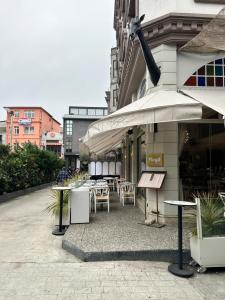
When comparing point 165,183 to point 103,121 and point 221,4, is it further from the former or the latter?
point 221,4

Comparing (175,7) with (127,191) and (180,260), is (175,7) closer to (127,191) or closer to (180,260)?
(180,260)

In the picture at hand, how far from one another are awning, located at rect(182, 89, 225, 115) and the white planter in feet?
8.59

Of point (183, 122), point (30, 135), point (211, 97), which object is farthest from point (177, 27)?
point (30, 135)

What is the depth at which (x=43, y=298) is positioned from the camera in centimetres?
434

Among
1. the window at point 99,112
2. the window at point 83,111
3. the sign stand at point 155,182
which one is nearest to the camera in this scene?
the sign stand at point 155,182

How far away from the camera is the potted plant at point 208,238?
17.8 feet

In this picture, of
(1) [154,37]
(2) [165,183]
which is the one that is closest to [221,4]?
(1) [154,37]

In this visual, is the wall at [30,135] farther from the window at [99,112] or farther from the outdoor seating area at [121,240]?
the outdoor seating area at [121,240]

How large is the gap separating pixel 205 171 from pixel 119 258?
12.9 ft

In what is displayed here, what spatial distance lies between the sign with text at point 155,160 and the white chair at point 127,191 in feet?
11.9

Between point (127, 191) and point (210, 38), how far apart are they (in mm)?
7317

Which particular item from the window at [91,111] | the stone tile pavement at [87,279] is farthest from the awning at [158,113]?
the window at [91,111]

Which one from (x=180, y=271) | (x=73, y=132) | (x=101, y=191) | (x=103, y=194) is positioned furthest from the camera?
(x=73, y=132)

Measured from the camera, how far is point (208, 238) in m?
5.47
